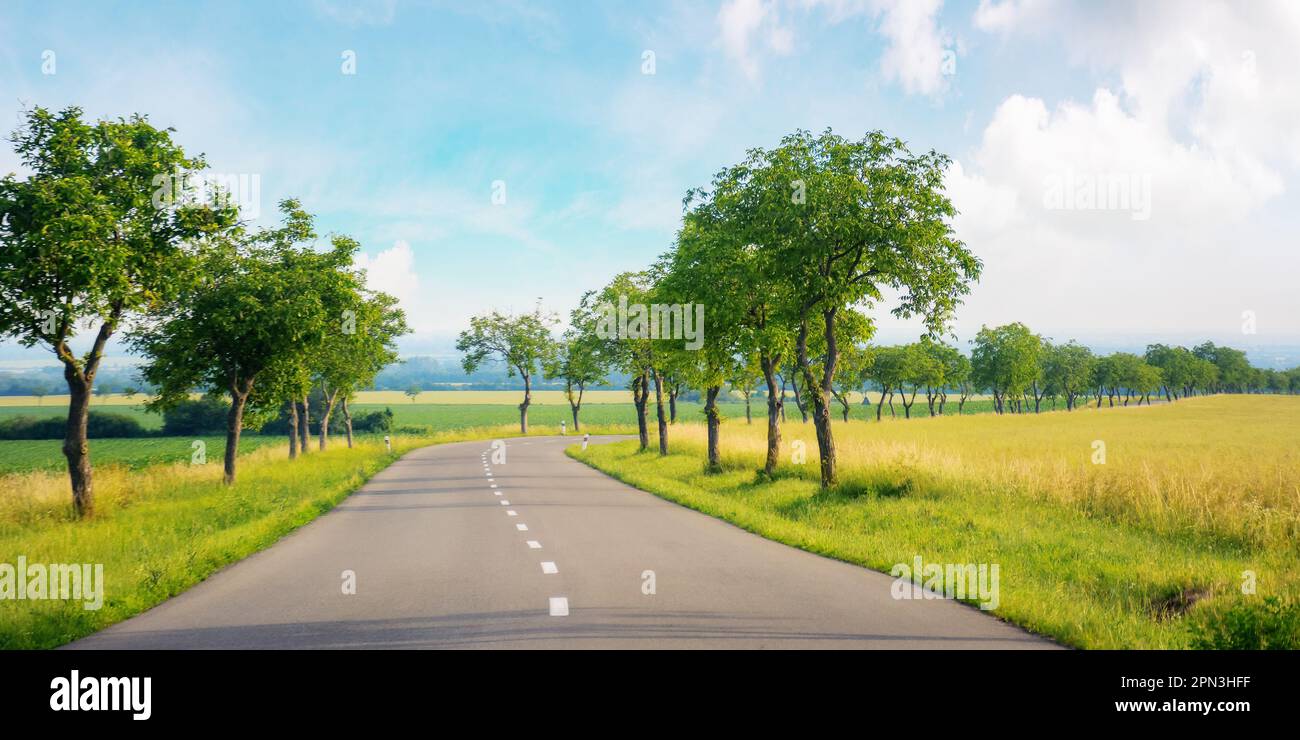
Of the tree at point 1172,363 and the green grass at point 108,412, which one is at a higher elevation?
the tree at point 1172,363

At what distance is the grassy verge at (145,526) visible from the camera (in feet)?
24.6

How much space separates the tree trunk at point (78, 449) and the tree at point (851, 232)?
15.1 metres

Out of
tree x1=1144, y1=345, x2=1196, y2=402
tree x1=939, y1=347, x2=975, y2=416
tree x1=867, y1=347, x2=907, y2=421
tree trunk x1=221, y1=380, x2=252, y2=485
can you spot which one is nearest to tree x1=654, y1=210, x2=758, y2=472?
tree trunk x1=221, y1=380, x2=252, y2=485

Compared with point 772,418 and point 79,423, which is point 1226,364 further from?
point 79,423

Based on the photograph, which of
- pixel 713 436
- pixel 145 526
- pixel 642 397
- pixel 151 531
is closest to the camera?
pixel 151 531

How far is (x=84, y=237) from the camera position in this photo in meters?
14.0

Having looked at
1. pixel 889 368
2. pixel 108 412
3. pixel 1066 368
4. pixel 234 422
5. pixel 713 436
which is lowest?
pixel 108 412

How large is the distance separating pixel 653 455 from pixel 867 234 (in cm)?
1803

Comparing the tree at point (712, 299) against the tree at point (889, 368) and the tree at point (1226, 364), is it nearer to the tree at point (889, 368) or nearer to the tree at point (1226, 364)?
the tree at point (889, 368)

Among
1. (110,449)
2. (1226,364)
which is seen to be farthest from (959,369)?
(1226,364)

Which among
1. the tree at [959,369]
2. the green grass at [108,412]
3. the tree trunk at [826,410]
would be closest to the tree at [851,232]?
the tree trunk at [826,410]

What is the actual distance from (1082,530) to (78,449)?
1881 cm

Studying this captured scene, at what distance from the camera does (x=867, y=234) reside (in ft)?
55.0
